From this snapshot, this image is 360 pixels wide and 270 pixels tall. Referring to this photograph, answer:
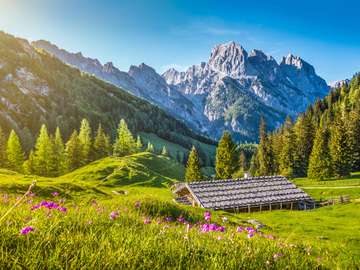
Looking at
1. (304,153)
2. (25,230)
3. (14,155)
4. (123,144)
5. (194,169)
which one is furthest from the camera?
(123,144)

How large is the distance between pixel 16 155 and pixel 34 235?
3579 inches

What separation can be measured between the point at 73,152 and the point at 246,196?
62.4 meters

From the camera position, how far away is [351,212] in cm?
4616

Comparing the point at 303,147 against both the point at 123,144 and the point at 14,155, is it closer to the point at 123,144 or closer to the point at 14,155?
the point at 123,144

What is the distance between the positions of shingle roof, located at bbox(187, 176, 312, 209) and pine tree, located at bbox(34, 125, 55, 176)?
46.6 meters

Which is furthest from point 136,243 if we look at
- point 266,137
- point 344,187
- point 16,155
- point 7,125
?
point 7,125

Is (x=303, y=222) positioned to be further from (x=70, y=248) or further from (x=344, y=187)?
(x=70, y=248)

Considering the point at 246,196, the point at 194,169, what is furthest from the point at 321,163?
the point at 246,196

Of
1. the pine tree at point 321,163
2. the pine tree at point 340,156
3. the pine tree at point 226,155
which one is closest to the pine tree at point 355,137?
the pine tree at point 340,156

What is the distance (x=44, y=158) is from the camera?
87062mm

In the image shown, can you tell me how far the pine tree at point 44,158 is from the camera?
8644cm

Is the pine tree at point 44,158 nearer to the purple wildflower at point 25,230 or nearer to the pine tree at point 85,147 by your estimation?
the pine tree at point 85,147

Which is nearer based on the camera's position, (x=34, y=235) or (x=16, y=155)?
(x=34, y=235)

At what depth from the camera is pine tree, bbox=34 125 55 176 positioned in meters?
86.4
